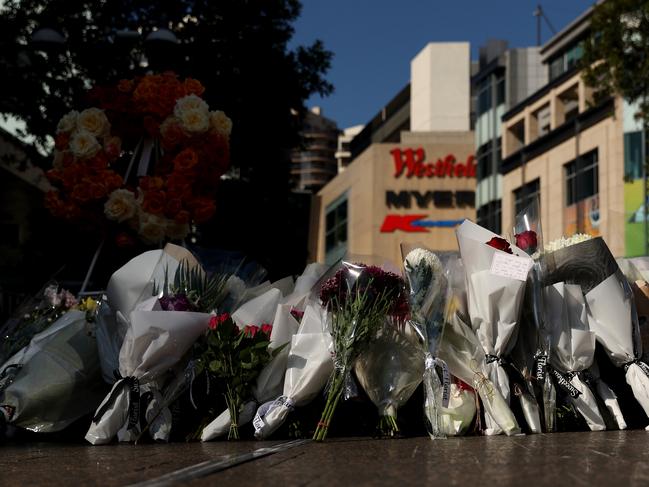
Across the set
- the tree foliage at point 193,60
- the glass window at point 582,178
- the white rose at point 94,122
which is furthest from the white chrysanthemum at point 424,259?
the glass window at point 582,178

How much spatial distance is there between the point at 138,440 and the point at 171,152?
3.99m

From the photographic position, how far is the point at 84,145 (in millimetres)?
10094

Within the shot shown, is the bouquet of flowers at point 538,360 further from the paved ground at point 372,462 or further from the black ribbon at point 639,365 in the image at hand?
the black ribbon at point 639,365

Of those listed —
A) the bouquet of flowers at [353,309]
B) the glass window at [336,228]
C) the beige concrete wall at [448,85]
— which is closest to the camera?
the bouquet of flowers at [353,309]

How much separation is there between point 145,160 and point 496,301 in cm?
470

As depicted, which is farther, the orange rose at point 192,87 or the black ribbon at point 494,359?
the orange rose at point 192,87

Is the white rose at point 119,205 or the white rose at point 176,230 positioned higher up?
the white rose at point 119,205

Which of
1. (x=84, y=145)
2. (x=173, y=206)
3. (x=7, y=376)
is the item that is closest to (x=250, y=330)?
(x=7, y=376)

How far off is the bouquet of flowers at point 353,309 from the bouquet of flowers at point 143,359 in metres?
Result: 0.88

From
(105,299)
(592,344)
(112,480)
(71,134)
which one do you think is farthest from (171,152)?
(112,480)

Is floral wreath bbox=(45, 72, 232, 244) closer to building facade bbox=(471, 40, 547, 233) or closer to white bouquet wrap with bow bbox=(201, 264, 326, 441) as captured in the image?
white bouquet wrap with bow bbox=(201, 264, 326, 441)

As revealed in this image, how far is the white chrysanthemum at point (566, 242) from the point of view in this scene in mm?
7648

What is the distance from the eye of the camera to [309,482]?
13.0ft

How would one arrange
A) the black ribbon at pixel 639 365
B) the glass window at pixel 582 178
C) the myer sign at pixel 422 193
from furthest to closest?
1. the myer sign at pixel 422 193
2. the glass window at pixel 582 178
3. the black ribbon at pixel 639 365
